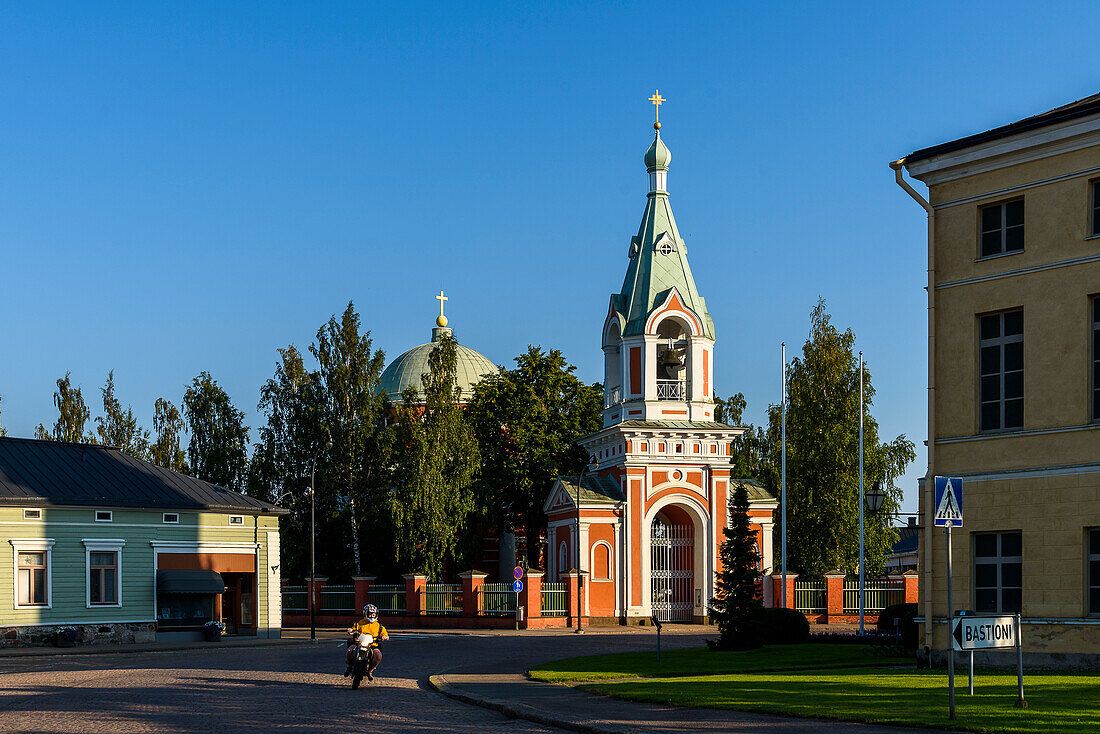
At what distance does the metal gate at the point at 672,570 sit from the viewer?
53.8 meters

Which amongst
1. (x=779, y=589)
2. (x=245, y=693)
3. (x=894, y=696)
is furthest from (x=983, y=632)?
(x=779, y=589)

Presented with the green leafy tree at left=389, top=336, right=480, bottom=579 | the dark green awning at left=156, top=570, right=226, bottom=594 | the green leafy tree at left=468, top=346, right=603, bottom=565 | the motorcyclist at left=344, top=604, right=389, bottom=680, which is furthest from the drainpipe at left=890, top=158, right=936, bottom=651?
the green leafy tree at left=468, top=346, right=603, bottom=565

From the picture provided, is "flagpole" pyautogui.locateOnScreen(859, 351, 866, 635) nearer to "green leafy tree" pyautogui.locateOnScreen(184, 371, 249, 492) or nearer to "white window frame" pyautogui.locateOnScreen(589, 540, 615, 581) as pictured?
"white window frame" pyautogui.locateOnScreen(589, 540, 615, 581)

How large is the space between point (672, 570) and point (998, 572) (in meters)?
31.9

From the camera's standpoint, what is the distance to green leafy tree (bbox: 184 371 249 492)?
63562mm

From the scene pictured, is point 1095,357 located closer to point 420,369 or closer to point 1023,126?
point 1023,126

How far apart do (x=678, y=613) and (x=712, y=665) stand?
28.7 m

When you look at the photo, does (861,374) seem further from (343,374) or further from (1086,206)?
(1086,206)

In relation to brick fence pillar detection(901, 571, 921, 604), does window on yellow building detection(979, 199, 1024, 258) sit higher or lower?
higher

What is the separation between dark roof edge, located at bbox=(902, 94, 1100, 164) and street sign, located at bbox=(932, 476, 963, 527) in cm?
944

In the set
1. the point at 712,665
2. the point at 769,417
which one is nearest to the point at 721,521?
the point at 769,417

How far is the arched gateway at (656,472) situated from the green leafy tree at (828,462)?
6.32 metres

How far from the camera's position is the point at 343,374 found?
2329 inches

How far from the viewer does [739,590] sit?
3241cm
